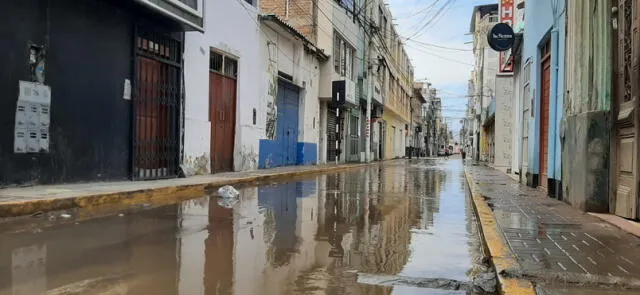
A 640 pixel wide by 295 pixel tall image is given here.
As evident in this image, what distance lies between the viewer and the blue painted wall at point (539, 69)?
1018 cm

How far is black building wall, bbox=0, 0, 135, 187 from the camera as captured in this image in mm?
8539

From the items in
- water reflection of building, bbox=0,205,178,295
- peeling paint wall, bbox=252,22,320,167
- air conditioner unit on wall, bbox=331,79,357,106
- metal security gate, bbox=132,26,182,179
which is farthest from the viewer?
air conditioner unit on wall, bbox=331,79,357,106

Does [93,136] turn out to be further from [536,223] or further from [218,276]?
[536,223]

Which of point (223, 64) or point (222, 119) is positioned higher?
point (223, 64)

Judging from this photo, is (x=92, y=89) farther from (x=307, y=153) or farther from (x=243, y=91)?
(x=307, y=153)

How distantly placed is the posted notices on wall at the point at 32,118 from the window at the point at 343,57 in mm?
19159

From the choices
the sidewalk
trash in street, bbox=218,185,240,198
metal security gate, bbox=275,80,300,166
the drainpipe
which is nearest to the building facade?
trash in street, bbox=218,185,240,198

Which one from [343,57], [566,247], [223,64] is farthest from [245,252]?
[343,57]

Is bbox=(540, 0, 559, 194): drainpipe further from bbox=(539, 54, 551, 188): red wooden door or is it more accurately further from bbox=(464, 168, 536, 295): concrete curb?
bbox=(464, 168, 536, 295): concrete curb

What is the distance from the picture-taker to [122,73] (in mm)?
11180

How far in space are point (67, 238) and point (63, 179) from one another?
418 cm

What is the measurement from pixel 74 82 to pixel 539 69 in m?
10.1

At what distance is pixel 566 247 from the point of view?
218 inches

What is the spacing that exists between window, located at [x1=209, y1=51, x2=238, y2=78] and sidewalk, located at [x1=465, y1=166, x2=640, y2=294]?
9382 millimetres
